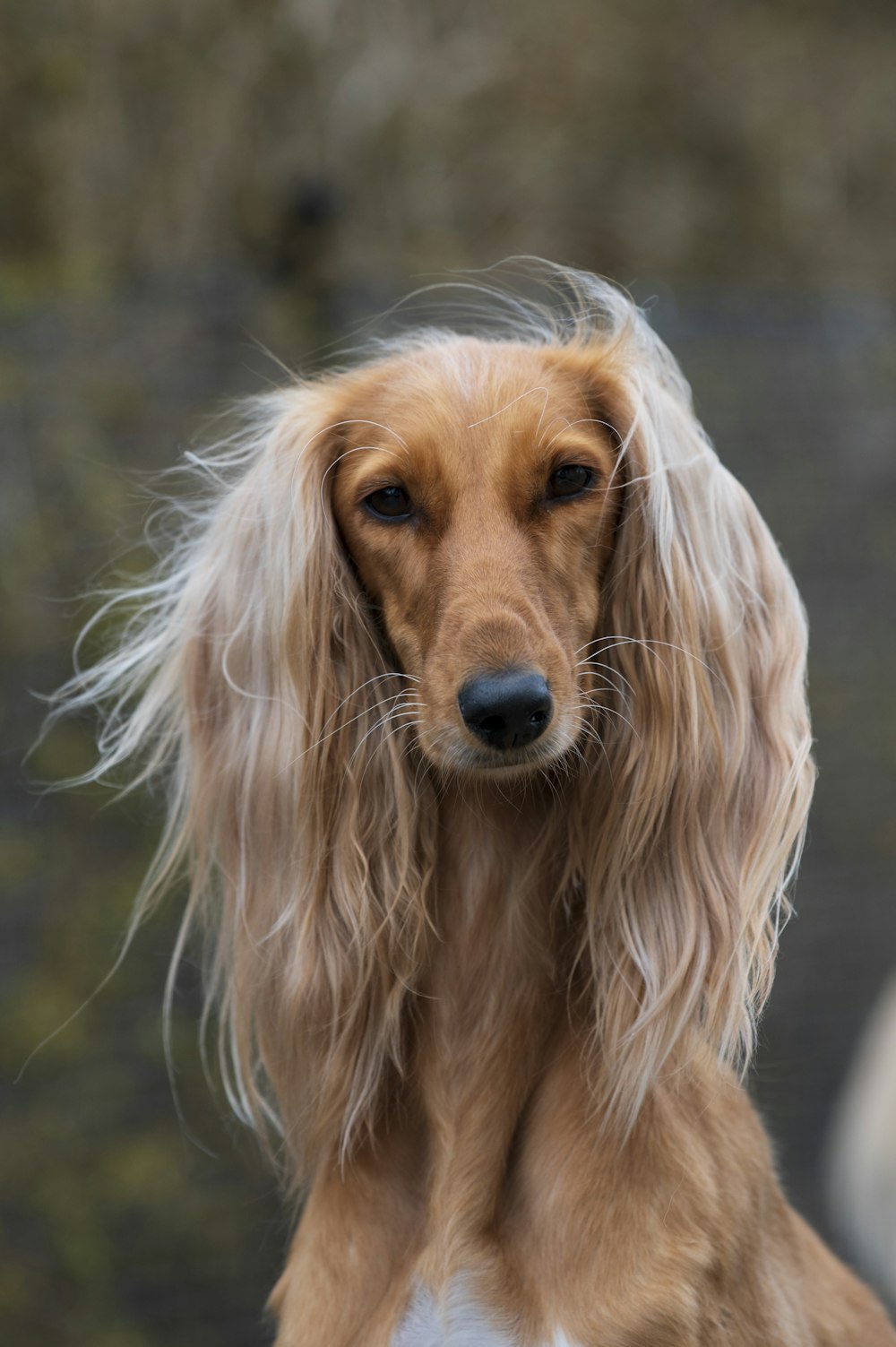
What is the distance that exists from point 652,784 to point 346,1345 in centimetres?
102

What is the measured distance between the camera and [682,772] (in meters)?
2.14

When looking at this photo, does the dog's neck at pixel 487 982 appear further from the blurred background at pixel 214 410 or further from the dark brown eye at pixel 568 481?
the blurred background at pixel 214 410

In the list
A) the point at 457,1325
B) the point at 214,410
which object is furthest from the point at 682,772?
the point at 214,410

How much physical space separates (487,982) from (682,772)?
48 cm

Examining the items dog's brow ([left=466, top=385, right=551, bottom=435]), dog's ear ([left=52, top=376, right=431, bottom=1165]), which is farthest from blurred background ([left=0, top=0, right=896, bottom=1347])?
dog's brow ([left=466, top=385, right=551, bottom=435])

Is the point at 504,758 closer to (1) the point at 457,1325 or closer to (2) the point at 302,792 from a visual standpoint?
(2) the point at 302,792

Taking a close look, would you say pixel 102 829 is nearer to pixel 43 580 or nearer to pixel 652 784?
pixel 43 580

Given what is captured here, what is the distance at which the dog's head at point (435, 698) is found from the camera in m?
2.07

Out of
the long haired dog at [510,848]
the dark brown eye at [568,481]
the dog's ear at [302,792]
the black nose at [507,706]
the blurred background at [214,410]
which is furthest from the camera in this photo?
the blurred background at [214,410]

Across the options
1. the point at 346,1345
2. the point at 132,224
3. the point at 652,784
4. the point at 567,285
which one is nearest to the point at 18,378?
the point at 132,224

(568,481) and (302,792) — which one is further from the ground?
(568,481)

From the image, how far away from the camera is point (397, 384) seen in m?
2.23

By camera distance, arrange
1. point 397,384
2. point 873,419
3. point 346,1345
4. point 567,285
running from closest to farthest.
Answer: point 346,1345
point 397,384
point 567,285
point 873,419

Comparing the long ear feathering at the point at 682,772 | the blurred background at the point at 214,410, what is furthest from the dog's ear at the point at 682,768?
the blurred background at the point at 214,410
